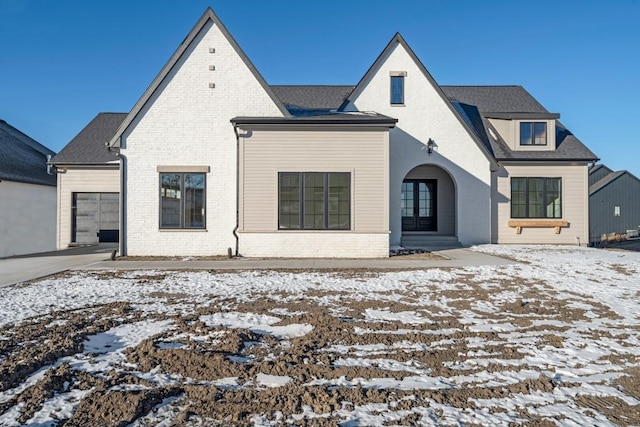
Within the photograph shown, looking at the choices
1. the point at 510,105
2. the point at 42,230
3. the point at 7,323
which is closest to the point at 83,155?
the point at 42,230

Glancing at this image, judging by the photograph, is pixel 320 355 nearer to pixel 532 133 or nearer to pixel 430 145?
pixel 430 145

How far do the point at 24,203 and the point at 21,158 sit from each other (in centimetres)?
361

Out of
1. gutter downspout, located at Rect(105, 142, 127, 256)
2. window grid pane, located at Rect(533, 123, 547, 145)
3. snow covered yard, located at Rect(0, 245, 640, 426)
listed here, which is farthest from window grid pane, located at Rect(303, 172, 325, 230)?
window grid pane, located at Rect(533, 123, 547, 145)

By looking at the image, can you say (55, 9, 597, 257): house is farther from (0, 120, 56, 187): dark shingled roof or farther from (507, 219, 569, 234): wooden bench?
(0, 120, 56, 187): dark shingled roof

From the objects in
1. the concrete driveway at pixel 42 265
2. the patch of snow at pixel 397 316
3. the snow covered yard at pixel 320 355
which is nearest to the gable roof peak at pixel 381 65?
the snow covered yard at pixel 320 355

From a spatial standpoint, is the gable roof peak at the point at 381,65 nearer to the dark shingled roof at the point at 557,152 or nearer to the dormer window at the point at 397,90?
the dormer window at the point at 397,90

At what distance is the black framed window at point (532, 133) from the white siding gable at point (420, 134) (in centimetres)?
289

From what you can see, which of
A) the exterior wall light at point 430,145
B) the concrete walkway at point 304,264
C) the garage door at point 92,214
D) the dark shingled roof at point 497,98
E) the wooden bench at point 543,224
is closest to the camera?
the concrete walkway at point 304,264

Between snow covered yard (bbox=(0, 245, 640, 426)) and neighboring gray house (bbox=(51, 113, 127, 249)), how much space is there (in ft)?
31.3

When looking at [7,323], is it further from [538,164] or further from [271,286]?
[538,164]

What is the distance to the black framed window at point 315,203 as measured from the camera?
1185 centimetres

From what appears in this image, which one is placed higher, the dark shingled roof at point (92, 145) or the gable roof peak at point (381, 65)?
the gable roof peak at point (381, 65)

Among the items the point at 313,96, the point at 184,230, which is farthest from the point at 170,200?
the point at 313,96

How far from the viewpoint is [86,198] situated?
16.5m
